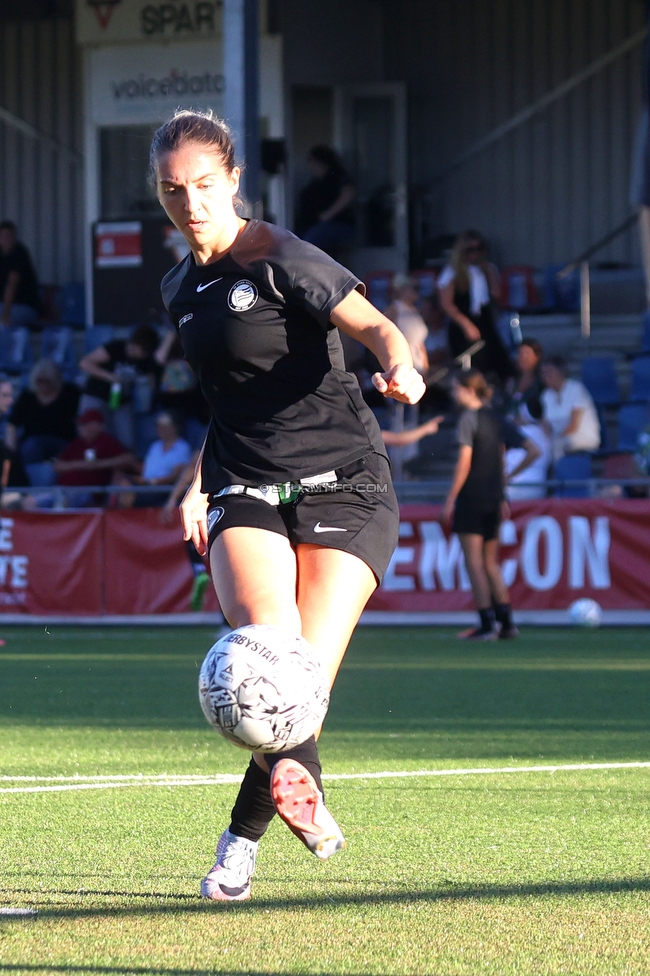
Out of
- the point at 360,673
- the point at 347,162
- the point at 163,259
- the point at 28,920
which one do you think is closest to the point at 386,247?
the point at 347,162

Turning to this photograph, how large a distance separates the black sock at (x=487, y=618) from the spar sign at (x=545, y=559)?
60.5 inches

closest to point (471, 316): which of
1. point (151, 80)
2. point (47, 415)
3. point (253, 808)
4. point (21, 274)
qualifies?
point (47, 415)

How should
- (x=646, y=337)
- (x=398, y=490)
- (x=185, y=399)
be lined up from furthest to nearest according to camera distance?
(x=646, y=337) → (x=185, y=399) → (x=398, y=490)

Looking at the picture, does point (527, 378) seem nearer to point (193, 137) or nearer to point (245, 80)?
point (245, 80)

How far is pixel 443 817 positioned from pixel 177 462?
38.0 feet

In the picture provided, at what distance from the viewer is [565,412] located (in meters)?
16.8

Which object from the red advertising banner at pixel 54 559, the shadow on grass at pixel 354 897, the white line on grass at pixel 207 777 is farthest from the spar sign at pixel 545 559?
the shadow on grass at pixel 354 897

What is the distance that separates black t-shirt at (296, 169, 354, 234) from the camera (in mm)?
20719

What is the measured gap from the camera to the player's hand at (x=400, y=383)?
3.84 m

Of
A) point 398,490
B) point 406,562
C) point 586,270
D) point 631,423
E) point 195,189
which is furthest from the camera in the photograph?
point 586,270

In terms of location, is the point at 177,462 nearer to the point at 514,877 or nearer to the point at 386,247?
the point at 386,247

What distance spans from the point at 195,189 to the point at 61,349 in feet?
56.5

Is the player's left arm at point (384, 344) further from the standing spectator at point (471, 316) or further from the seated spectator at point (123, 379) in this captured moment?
the seated spectator at point (123, 379)

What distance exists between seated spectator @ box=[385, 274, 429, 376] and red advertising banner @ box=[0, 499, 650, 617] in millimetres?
2112
